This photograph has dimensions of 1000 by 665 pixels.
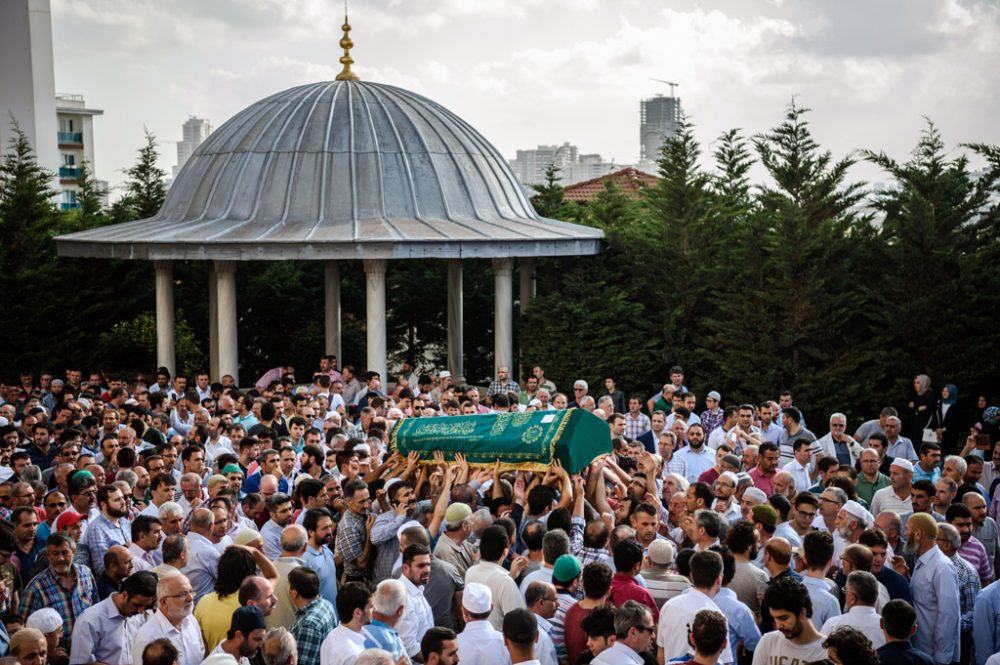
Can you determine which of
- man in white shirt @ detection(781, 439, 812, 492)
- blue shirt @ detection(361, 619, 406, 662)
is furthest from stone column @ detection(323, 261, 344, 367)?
blue shirt @ detection(361, 619, 406, 662)

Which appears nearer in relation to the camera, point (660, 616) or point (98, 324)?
point (660, 616)

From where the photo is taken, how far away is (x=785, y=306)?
23.6 meters

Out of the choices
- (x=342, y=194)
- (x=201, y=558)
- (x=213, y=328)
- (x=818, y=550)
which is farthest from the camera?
(x=213, y=328)

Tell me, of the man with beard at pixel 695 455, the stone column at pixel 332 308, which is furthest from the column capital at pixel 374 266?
the man with beard at pixel 695 455

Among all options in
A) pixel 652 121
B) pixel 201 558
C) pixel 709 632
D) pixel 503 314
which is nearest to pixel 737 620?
pixel 709 632

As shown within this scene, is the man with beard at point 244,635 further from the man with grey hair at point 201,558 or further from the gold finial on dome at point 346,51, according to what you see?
the gold finial on dome at point 346,51

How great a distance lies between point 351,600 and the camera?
8.30m

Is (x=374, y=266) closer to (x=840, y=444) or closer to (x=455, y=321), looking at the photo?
(x=455, y=321)

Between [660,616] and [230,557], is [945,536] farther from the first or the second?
[230,557]

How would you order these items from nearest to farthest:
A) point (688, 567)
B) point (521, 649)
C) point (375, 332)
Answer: point (521, 649) < point (688, 567) < point (375, 332)

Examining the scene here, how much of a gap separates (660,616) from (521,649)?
1434 millimetres

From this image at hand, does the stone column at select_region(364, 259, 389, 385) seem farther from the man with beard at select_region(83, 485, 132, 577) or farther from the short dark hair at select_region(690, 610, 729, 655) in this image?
the short dark hair at select_region(690, 610, 729, 655)

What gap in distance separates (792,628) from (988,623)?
8.95ft

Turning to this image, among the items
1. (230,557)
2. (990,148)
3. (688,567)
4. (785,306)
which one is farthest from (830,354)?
(230,557)
